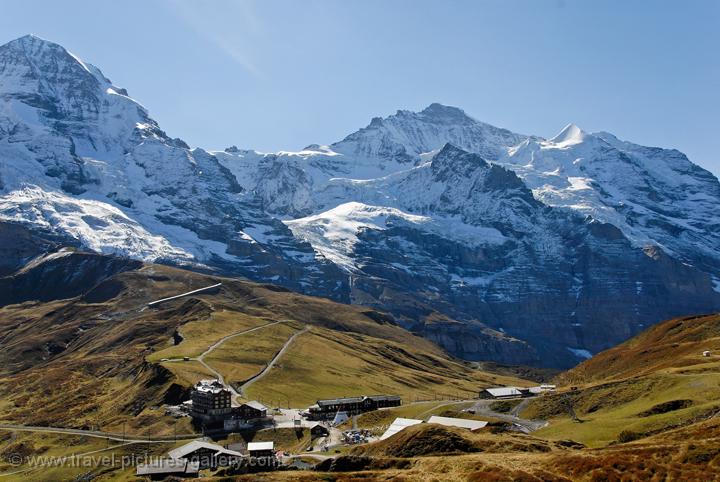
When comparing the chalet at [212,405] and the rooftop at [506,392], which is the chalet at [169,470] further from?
the rooftop at [506,392]

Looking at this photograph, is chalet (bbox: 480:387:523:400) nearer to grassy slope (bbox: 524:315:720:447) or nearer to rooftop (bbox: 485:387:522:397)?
rooftop (bbox: 485:387:522:397)

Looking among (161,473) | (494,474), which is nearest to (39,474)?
(161,473)

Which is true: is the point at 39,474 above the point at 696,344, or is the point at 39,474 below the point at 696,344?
below

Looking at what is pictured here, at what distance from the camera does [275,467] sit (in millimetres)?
96562

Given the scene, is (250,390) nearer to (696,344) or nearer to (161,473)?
(161,473)

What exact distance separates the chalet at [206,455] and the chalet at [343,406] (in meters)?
42.9

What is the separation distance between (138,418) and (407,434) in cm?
7993

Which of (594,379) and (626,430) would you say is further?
(594,379)

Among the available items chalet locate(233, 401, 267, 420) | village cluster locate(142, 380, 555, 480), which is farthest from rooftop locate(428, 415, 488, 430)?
chalet locate(233, 401, 267, 420)

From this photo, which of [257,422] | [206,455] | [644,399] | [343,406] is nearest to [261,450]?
[206,455]

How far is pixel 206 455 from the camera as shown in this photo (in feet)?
403

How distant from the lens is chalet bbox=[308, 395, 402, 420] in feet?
548

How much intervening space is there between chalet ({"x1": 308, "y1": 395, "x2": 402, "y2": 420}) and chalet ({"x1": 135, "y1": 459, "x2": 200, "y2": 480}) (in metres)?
57.9

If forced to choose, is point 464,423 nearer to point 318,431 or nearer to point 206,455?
point 318,431
